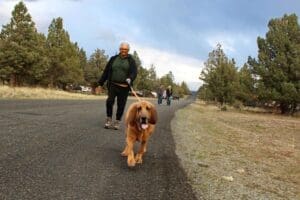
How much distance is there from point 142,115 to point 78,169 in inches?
52.0

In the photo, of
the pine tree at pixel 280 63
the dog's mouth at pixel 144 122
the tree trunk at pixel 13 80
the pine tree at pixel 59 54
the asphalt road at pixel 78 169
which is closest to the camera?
the asphalt road at pixel 78 169

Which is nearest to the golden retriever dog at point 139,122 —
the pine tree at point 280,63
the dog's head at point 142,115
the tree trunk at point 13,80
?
the dog's head at point 142,115

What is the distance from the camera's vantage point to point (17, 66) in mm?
60562

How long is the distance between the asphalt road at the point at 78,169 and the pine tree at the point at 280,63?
41068 mm

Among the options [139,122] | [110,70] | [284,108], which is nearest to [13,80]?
[284,108]

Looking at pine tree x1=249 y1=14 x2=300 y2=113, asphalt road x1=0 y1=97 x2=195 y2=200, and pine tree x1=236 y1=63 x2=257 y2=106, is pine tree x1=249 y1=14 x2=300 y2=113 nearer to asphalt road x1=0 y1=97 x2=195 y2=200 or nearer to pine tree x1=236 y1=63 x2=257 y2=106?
pine tree x1=236 y1=63 x2=257 y2=106

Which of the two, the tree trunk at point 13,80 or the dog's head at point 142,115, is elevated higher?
the tree trunk at point 13,80

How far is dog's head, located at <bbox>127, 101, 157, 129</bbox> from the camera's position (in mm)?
7605

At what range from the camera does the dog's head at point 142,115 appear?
7.61m

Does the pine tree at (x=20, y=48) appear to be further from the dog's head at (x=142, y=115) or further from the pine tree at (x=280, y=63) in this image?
the dog's head at (x=142, y=115)

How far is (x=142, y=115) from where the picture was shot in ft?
24.9

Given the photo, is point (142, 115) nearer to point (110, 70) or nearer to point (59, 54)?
point (110, 70)

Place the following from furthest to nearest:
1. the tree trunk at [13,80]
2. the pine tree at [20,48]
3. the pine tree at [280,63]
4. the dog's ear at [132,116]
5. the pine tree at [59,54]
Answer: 1. the pine tree at [59,54]
2. the tree trunk at [13,80]
3. the pine tree at [20,48]
4. the pine tree at [280,63]
5. the dog's ear at [132,116]

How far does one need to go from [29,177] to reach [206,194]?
97.2 inches
